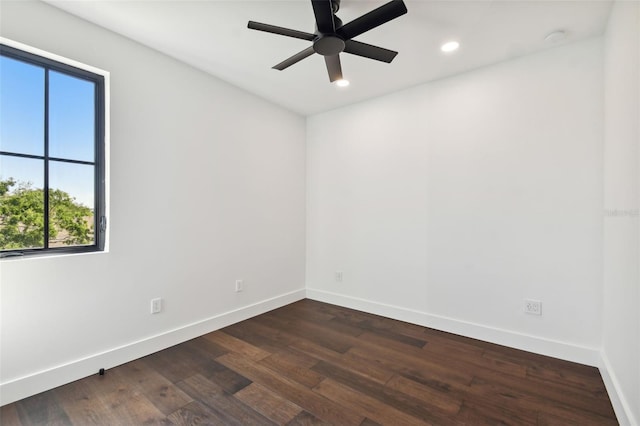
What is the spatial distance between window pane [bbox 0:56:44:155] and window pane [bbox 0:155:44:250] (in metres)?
0.10

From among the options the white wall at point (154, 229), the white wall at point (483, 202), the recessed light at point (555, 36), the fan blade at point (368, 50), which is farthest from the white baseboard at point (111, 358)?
the recessed light at point (555, 36)

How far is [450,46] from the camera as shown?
239cm

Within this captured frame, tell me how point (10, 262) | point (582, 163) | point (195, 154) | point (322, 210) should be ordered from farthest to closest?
point (322, 210), point (195, 154), point (582, 163), point (10, 262)

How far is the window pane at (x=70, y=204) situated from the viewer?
205 centimetres

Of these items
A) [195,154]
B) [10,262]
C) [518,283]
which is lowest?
[518,283]

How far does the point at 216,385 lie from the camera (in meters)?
2.02

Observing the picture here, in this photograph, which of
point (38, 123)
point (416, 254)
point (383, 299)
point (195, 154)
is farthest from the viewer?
point (383, 299)

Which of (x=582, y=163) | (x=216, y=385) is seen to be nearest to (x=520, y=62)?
(x=582, y=163)

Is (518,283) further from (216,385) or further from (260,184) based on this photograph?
(260,184)

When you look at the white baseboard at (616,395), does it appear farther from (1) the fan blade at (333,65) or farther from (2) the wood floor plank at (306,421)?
(1) the fan blade at (333,65)

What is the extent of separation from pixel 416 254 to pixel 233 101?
263cm

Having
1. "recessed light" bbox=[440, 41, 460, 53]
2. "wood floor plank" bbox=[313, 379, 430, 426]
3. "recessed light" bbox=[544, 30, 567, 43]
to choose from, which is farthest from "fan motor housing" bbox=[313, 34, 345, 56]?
"wood floor plank" bbox=[313, 379, 430, 426]

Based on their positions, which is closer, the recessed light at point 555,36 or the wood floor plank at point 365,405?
the wood floor plank at point 365,405

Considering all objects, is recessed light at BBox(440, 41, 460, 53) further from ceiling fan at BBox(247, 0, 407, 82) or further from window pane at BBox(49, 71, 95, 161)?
window pane at BBox(49, 71, 95, 161)
